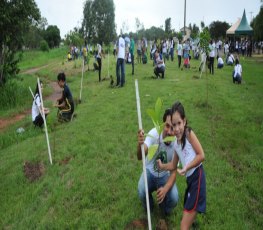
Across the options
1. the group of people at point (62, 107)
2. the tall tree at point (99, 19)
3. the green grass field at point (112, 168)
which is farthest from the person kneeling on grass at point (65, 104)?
the tall tree at point (99, 19)

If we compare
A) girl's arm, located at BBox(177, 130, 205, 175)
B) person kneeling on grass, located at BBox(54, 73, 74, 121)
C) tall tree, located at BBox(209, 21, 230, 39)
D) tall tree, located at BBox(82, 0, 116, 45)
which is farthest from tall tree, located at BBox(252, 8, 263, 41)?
girl's arm, located at BBox(177, 130, 205, 175)

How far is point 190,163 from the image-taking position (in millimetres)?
3746

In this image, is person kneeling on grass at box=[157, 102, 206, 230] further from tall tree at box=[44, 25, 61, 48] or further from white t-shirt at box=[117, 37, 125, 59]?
tall tree at box=[44, 25, 61, 48]

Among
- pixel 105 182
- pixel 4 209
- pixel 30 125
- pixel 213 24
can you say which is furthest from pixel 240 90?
pixel 213 24

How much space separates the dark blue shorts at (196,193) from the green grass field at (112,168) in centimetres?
87

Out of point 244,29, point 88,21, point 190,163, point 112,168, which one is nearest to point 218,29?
point 244,29

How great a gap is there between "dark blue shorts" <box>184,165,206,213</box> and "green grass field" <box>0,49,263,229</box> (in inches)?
34.3

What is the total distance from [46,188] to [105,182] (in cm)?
101

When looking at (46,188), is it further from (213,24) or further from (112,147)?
(213,24)

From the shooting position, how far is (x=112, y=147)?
753 centimetres

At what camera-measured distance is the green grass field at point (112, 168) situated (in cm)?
496

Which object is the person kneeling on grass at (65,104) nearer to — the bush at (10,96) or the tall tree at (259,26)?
the bush at (10,96)

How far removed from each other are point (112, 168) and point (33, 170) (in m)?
1.59

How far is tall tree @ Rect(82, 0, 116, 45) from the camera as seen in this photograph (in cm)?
6322
